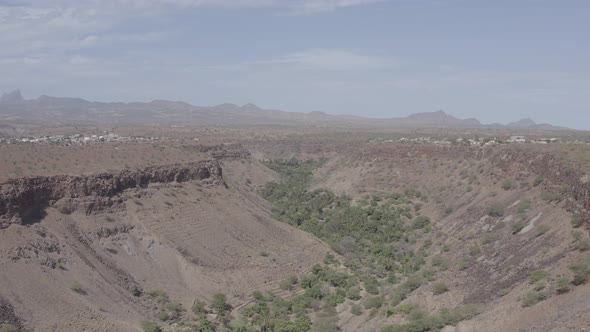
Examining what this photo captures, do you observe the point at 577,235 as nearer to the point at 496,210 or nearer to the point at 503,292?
the point at 503,292

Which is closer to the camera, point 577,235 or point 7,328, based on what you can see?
point 7,328

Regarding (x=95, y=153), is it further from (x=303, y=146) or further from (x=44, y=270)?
(x=303, y=146)

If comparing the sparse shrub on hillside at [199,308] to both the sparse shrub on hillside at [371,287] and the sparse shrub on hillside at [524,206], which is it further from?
the sparse shrub on hillside at [524,206]

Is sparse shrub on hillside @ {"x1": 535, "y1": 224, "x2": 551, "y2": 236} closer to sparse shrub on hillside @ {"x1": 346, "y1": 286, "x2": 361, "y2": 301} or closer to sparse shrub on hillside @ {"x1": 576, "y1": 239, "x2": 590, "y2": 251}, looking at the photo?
sparse shrub on hillside @ {"x1": 576, "y1": 239, "x2": 590, "y2": 251}

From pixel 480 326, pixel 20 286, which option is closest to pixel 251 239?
pixel 20 286

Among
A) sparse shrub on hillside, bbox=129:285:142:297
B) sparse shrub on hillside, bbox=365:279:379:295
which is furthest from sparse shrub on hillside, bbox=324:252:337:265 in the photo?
sparse shrub on hillside, bbox=129:285:142:297

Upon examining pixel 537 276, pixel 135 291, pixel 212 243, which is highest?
pixel 537 276

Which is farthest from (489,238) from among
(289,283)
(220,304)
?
(220,304)
